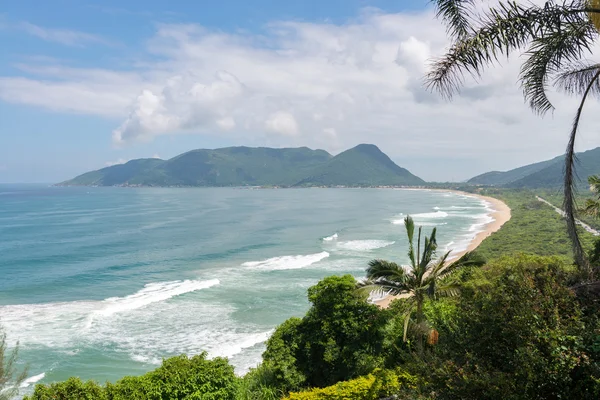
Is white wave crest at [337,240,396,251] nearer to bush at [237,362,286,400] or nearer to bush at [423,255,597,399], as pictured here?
bush at [237,362,286,400]

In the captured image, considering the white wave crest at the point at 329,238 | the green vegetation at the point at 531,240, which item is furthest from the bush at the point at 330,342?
the white wave crest at the point at 329,238

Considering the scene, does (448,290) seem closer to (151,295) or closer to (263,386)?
(263,386)

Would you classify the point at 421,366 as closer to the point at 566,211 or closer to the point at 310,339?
the point at 566,211

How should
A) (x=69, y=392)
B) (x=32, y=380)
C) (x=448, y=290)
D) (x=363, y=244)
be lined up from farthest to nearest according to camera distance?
(x=363, y=244) < (x=32, y=380) < (x=448, y=290) < (x=69, y=392)

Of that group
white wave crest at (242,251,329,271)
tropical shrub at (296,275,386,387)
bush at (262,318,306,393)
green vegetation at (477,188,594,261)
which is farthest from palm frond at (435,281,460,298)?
white wave crest at (242,251,329,271)

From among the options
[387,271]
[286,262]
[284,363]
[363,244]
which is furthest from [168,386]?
[363,244]

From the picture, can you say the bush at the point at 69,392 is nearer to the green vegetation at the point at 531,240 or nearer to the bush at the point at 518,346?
the bush at the point at 518,346
